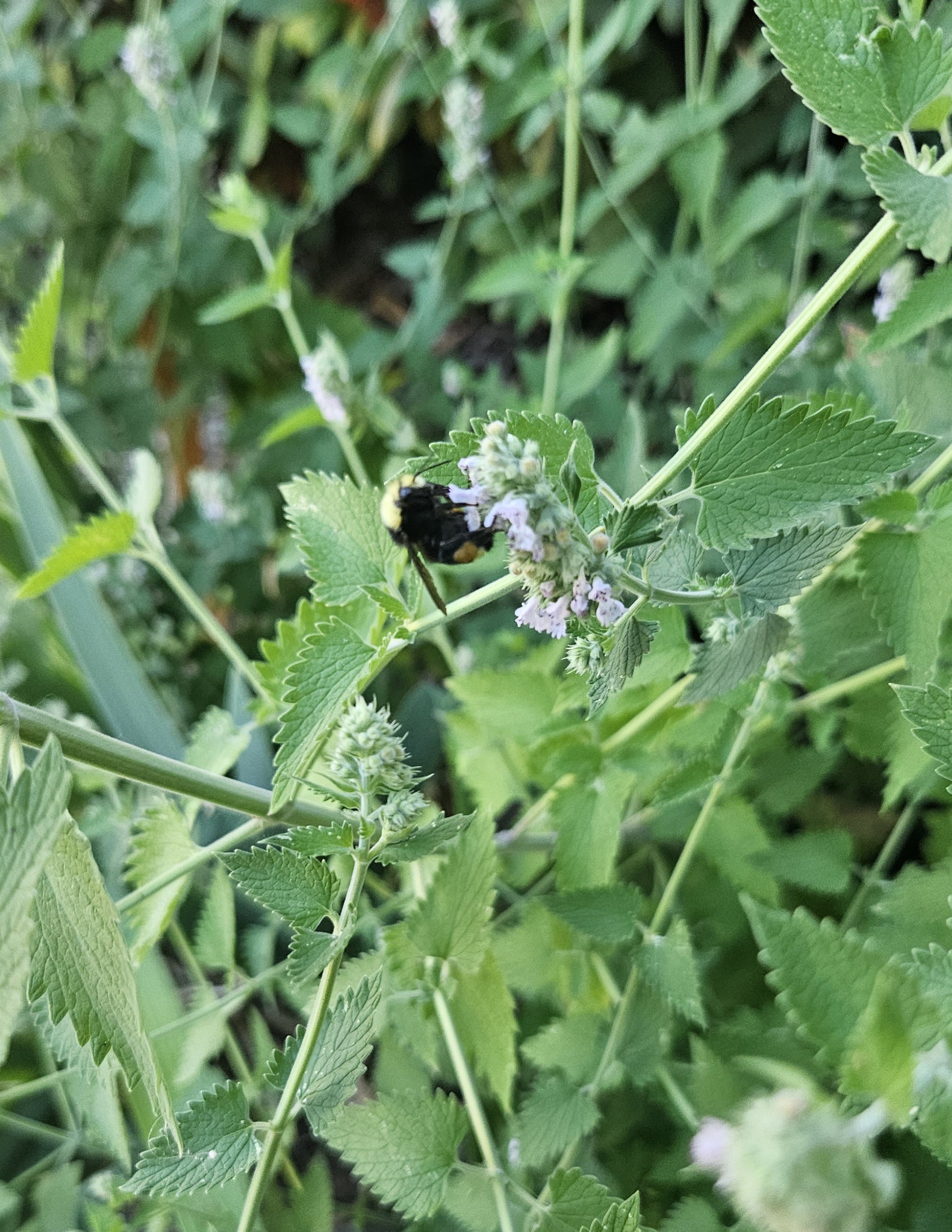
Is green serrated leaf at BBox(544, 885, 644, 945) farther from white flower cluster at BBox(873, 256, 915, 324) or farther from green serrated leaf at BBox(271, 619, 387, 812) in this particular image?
white flower cluster at BBox(873, 256, 915, 324)

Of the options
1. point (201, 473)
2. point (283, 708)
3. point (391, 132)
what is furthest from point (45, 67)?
point (283, 708)

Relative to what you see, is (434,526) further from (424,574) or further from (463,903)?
(463,903)

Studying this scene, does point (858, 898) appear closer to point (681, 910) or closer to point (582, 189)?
point (681, 910)

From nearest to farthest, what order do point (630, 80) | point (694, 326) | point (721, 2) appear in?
point (721, 2), point (694, 326), point (630, 80)

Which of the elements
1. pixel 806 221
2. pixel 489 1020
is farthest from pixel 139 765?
pixel 806 221

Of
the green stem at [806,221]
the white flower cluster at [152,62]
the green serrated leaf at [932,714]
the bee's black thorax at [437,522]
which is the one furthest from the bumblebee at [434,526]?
the white flower cluster at [152,62]

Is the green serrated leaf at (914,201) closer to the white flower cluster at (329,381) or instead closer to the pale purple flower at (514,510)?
the pale purple flower at (514,510)
